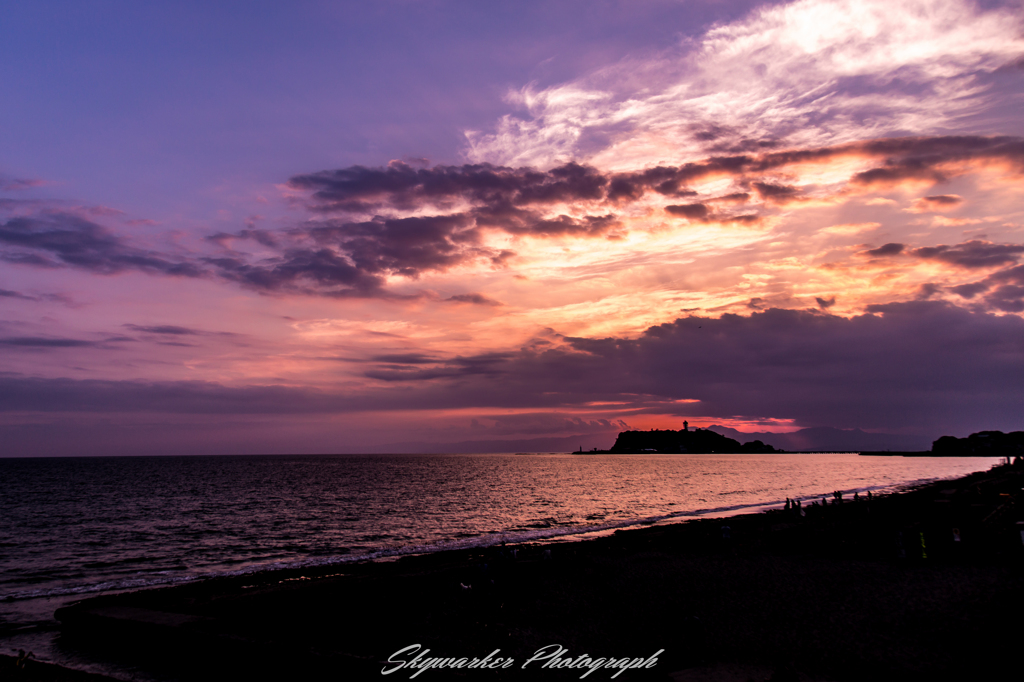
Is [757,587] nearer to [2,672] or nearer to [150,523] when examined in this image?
[2,672]

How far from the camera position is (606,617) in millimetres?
18875

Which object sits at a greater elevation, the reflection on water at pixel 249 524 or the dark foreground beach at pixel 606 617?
the dark foreground beach at pixel 606 617

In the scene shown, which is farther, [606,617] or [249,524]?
[249,524]

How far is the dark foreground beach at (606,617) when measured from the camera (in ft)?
46.3

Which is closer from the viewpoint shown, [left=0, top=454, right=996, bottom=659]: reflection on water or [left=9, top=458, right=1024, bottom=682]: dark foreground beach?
[left=9, top=458, right=1024, bottom=682]: dark foreground beach

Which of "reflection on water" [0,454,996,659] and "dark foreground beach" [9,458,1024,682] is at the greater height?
"dark foreground beach" [9,458,1024,682]

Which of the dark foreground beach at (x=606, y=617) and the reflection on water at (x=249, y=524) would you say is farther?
the reflection on water at (x=249, y=524)

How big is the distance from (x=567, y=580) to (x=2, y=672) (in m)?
18.3

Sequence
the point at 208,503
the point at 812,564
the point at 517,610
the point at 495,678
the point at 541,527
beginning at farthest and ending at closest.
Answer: the point at 208,503 → the point at 541,527 → the point at 812,564 → the point at 517,610 → the point at 495,678

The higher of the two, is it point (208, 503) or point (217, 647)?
point (217, 647)

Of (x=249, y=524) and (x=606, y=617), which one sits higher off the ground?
(x=606, y=617)

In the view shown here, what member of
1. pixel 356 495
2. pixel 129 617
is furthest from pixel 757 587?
pixel 356 495

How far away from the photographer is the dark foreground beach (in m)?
14.1

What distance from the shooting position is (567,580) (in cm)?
2377
